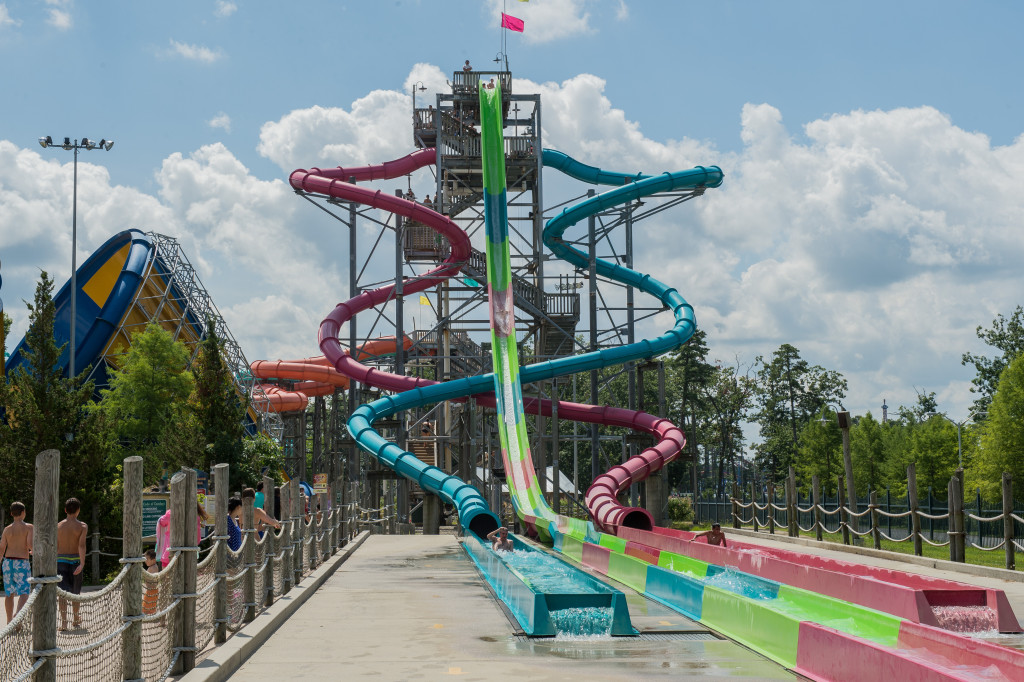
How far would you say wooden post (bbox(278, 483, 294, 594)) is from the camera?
13859 mm

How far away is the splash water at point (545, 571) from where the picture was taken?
14.7 metres

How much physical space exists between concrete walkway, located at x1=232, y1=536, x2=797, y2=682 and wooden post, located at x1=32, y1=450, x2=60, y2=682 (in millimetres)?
3260

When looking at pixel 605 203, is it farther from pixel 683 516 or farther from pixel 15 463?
pixel 15 463

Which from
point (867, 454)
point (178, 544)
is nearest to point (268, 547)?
point (178, 544)

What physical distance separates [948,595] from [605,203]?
25097 mm

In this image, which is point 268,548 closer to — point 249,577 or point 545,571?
point 249,577

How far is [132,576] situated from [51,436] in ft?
43.3

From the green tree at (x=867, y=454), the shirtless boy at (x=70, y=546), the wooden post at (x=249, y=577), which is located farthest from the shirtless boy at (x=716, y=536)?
the green tree at (x=867, y=454)

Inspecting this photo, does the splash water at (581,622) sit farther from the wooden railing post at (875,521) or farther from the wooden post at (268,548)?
the wooden railing post at (875,521)

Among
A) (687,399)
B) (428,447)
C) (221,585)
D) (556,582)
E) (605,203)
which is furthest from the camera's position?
(687,399)

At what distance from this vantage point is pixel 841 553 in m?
22.8

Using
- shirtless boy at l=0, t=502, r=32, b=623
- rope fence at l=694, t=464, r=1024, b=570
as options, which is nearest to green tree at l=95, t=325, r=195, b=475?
rope fence at l=694, t=464, r=1024, b=570

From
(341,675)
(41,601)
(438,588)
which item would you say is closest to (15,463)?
(438,588)

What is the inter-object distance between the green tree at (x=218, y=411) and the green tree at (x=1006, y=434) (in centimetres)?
2468
